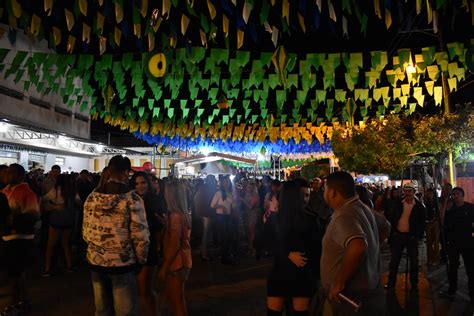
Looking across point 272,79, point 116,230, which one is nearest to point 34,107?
point 272,79

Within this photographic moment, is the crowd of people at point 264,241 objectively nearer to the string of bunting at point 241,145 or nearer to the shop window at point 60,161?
the shop window at point 60,161

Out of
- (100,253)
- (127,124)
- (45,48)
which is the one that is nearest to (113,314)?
(100,253)

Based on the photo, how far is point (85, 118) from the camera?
24.5 metres

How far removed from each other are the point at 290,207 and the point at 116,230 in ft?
5.01

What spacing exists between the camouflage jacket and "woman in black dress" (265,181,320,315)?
3.94 feet

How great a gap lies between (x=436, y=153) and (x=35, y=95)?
16.6 metres

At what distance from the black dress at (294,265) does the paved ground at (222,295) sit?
7.47 ft

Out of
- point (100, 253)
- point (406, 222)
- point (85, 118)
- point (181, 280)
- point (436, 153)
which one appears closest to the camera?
point (100, 253)

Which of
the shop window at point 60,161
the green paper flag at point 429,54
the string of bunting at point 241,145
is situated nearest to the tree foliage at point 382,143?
the green paper flag at point 429,54

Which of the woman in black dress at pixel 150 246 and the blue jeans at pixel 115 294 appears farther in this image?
the woman in black dress at pixel 150 246

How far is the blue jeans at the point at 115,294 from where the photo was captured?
3.66 metres

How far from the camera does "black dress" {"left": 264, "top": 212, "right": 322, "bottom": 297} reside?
3.63 meters

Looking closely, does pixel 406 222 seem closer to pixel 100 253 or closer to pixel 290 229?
pixel 290 229

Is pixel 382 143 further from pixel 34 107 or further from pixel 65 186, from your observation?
pixel 34 107
